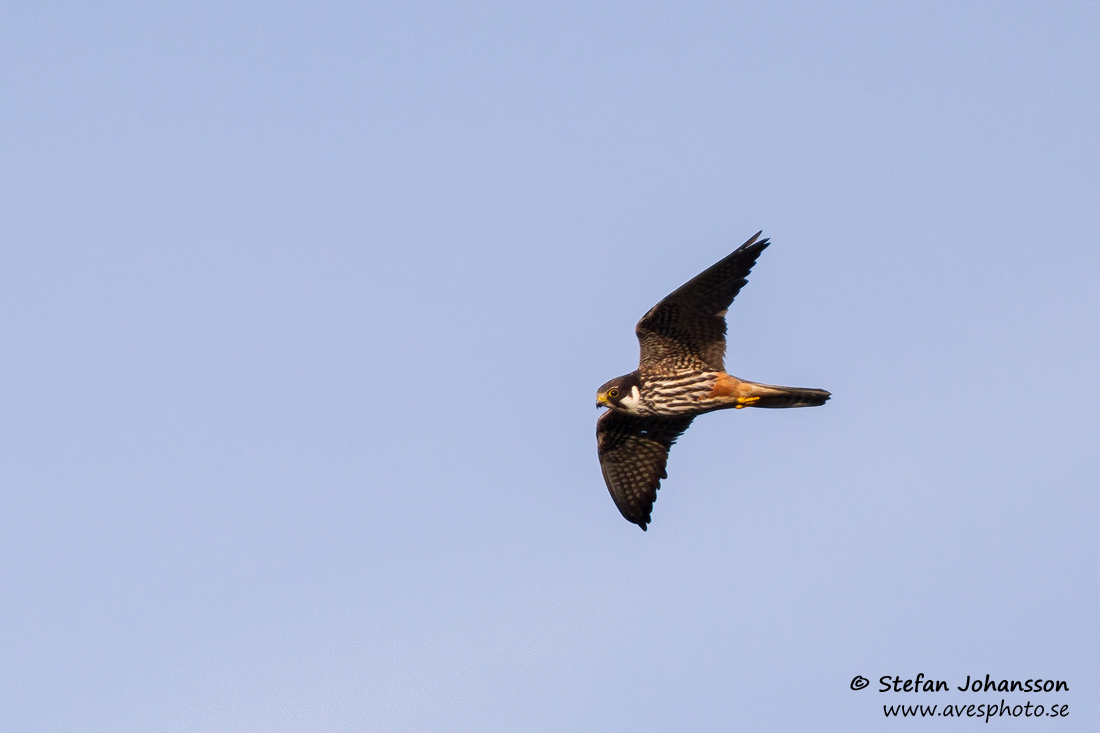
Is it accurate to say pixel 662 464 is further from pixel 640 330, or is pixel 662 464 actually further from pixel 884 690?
pixel 884 690

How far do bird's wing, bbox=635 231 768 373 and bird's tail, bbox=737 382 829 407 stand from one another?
45cm

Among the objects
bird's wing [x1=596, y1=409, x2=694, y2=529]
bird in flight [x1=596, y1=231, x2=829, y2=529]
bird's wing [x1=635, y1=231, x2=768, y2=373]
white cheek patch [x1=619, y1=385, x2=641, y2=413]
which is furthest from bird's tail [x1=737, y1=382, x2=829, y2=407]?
bird's wing [x1=596, y1=409, x2=694, y2=529]

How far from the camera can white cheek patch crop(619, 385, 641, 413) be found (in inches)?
484

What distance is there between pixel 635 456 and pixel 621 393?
164 cm

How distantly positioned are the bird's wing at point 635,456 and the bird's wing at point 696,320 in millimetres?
1460

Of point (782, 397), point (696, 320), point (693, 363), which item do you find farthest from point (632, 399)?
point (782, 397)

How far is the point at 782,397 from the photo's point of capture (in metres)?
11.8

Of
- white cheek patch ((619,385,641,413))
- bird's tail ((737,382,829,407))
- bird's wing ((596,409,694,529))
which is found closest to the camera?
bird's tail ((737,382,829,407))

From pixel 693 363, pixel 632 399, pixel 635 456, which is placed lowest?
pixel 635 456

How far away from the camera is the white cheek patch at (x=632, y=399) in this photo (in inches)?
484

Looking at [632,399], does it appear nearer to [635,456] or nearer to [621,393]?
[621,393]

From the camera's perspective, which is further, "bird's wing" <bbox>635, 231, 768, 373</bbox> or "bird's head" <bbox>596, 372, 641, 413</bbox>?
"bird's head" <bbox>596, 372, 641, 413</bbox>

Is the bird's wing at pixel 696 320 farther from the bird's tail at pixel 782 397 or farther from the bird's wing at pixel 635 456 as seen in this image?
the bird's wing at pixel 635 456

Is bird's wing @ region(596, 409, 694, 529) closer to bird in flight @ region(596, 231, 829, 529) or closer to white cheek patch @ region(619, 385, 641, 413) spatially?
bird in flight @ region(596, 231, 829, 529)
